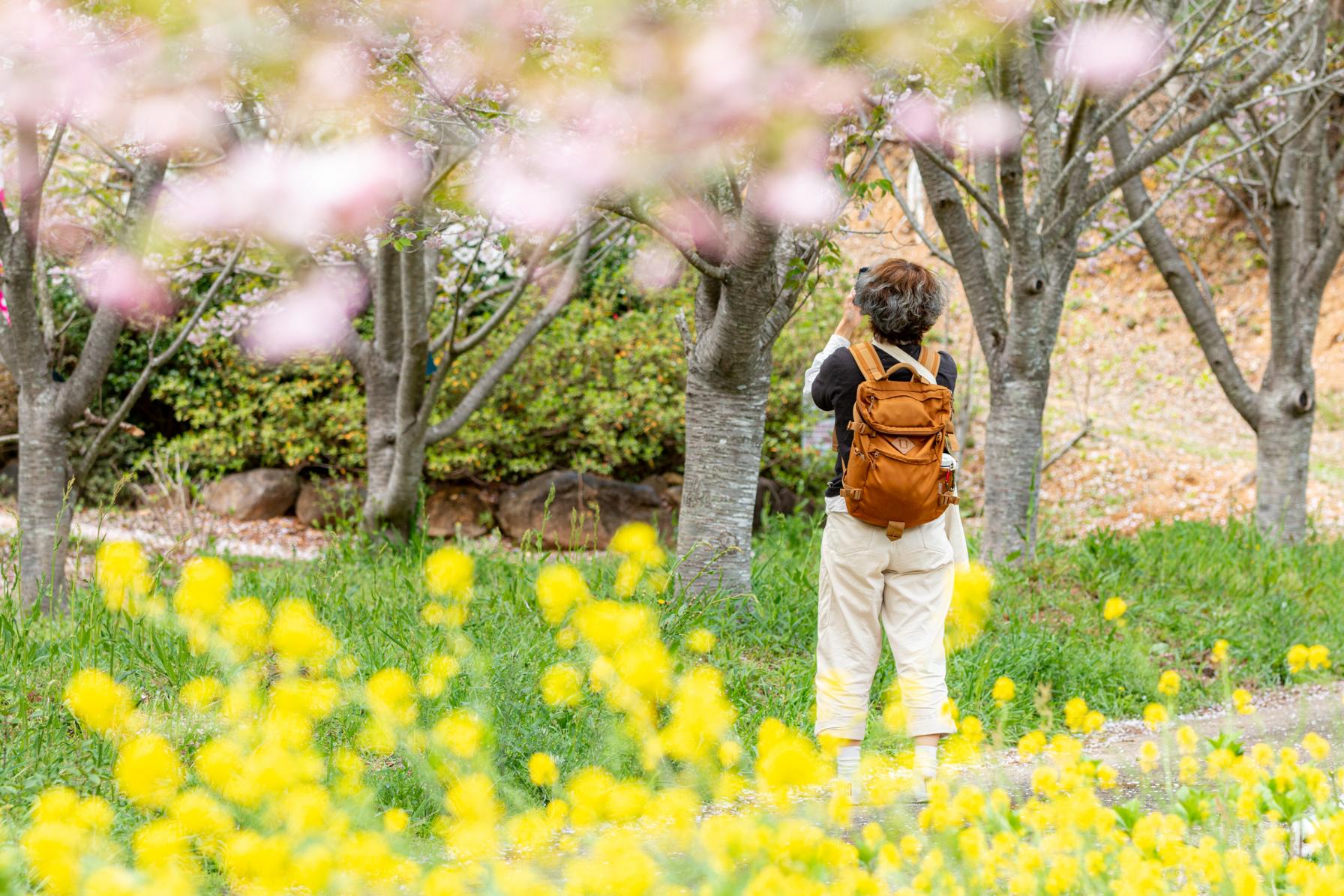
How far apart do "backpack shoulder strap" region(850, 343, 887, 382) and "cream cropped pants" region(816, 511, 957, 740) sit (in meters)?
0.40

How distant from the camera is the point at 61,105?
491cm

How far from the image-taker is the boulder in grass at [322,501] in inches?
391

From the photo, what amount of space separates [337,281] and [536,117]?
3.95 m

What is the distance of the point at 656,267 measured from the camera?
30.1 ft

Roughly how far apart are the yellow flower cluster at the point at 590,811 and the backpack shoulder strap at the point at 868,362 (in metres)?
0.67

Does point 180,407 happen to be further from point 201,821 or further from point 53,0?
point 201,821

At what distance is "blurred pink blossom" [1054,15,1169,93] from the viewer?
5566 millimetres

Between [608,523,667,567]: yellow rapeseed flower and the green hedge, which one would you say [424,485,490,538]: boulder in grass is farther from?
[608,523,667,567]: yellow rapeseed flower

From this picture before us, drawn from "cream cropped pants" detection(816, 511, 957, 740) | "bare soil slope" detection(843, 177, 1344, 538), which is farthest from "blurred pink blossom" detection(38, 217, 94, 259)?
"cream cropped pants" detection(816, 511, 957, 740)

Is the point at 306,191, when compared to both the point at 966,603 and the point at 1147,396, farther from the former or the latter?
the point at 1147,396

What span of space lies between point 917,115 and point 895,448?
258 centimetres

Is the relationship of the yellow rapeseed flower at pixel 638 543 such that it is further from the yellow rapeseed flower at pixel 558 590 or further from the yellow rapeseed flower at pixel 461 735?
the yellow rapeseed flower at pixel 461 735

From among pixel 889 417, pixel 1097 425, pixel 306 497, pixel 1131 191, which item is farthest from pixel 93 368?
pixel 1097 425

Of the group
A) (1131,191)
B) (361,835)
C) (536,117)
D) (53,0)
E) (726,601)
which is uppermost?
(1131,191)
